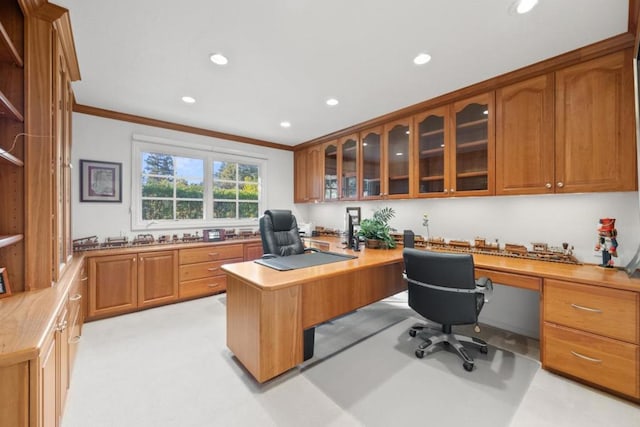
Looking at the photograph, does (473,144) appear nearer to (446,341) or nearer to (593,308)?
(593,308)

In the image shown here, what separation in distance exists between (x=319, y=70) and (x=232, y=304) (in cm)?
218

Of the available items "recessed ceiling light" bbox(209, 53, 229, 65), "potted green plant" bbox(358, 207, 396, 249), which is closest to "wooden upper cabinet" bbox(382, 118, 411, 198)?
"potted green plant" bbox(358, 207, 396, 249)

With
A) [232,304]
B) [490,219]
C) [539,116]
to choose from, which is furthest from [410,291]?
[539,116]

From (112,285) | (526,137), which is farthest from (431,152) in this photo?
(112,285)

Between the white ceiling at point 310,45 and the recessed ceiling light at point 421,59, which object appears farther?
the recessed ceiling light at point 421,59

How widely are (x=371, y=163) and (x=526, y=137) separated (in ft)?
5.90

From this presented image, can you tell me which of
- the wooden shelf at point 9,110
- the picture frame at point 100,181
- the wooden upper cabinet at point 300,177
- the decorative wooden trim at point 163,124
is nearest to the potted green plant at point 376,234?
the wooden upper cabinet at point 300,177

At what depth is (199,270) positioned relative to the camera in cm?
371

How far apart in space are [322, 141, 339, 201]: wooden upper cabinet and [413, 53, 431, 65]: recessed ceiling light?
2161 mm

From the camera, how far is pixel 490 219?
294 cm

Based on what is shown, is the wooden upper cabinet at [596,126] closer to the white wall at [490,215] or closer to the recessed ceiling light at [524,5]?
the white wall at [490,215]

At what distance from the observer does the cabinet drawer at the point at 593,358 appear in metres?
Answer: 1.71

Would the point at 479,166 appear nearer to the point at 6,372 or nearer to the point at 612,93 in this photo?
the point at 612,93

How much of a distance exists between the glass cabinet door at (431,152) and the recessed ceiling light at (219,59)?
2227 millimetres
